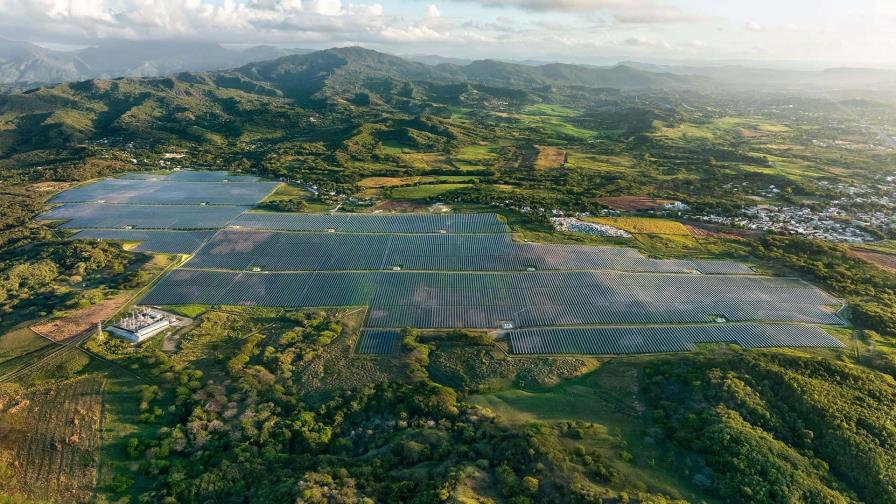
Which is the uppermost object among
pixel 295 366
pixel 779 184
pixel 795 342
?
pixel 779 184

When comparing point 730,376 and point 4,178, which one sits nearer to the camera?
point 730,376

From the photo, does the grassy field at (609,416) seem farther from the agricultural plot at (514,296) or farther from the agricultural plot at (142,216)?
the agricultural plot at (142,216)

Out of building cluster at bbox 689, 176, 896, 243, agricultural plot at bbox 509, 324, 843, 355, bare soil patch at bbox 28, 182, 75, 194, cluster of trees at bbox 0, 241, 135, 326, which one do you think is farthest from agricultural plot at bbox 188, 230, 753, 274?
bare soil patch at bbox 28, 182, 75, 194

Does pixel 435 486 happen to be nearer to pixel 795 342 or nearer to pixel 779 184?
pixel 795 342

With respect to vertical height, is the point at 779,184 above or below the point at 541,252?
above

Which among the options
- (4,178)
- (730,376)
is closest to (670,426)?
(730,376)

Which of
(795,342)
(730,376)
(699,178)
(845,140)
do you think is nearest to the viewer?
(730,376)

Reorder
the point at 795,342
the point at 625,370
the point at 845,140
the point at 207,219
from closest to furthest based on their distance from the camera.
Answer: the point at 625,370, the point at 795,342, the point at 207,219, the point at 845,140

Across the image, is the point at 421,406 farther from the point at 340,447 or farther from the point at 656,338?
the point at 656,338

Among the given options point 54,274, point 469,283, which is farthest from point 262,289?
point 54,274
